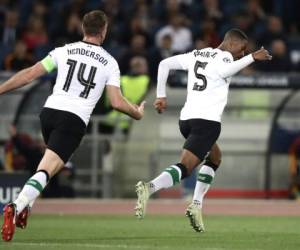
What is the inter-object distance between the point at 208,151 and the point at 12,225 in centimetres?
269

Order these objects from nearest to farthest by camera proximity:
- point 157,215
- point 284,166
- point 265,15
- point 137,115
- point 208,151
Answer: point 137,115 < point 208,151 < point 157,215 < point 284,166 < point 265,15

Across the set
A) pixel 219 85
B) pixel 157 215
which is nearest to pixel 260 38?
pixel 157 215

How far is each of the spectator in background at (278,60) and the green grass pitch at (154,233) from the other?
19.2 feet

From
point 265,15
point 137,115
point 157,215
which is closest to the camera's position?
point 137,115

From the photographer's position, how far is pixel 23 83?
11.2m

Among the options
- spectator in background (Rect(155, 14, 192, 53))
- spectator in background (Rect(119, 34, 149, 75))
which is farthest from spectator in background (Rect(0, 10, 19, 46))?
spectator in background (Rect(155, 14, 192, 53))

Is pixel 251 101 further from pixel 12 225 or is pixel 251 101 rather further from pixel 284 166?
pixel 12 225

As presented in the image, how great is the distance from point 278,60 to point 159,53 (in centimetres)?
212

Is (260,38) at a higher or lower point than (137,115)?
higher

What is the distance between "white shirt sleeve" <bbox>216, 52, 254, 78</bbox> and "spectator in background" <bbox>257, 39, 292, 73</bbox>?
8.62 meters

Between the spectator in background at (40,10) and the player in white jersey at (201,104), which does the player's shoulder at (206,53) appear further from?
→ the spectator in background at (40,10)

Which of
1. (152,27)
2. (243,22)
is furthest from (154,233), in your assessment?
(152,27)

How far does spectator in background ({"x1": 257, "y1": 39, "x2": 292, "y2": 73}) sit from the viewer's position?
70.1ft

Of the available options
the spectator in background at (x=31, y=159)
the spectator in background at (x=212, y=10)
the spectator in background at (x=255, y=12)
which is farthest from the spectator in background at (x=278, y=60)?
the spectator in background at (x=31, y=159)
